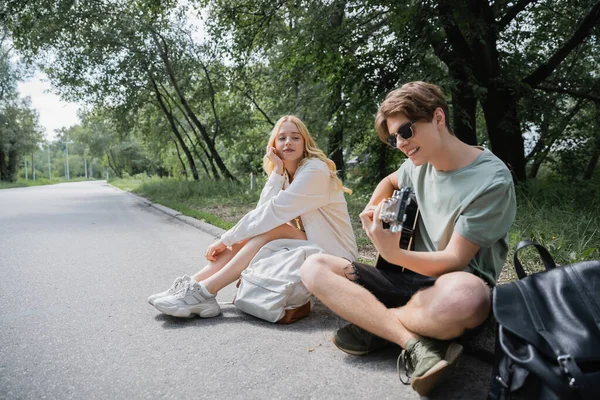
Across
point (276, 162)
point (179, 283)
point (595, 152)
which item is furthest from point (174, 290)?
point (595, 152)

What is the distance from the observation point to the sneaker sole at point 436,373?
6.14 ft

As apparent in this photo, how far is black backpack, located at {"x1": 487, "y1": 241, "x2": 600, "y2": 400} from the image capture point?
4.66 feet

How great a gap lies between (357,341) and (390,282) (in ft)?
1.29

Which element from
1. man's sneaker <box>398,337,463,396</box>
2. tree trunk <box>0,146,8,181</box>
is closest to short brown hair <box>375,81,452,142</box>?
man's sneaker <box>398,337,463,396</box>

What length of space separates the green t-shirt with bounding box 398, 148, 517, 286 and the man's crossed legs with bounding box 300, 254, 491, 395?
0.69 feet

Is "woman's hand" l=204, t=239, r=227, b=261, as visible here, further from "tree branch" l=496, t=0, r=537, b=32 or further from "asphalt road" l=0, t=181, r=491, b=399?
"tree branch" l=496, t=0, r=537, b=32

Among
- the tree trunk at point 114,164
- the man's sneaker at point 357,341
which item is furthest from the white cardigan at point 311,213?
the tree trunk at point 114,164

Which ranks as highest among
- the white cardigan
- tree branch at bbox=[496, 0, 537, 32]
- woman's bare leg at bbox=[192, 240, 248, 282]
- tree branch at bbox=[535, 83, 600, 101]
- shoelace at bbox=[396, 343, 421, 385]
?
tree branch at bbox=[496, 0, 537, 32]

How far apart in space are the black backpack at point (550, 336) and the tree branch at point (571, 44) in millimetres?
7426

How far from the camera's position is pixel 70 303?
3488 mm

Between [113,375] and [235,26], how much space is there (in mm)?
7911

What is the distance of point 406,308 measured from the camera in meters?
2.23

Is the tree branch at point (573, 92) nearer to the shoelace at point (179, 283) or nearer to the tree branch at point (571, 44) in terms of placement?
the tree branch at point (571, 44)

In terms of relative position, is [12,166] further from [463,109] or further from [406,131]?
[406,131]
